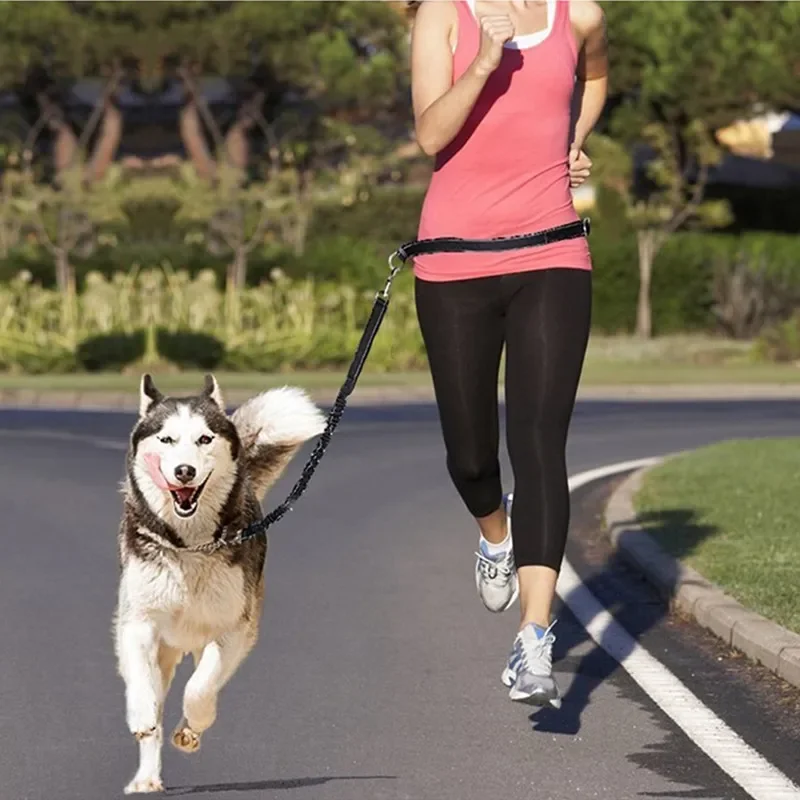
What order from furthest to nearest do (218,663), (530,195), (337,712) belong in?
(337,712), (530,195), (218,663)

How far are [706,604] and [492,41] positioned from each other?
13.0 ft

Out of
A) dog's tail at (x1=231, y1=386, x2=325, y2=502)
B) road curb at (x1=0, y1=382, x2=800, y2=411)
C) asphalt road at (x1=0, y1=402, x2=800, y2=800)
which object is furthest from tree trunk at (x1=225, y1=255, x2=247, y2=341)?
dog's tail at (x1=231, y1=386, x2=325, y2=502)

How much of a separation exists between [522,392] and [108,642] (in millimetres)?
3036

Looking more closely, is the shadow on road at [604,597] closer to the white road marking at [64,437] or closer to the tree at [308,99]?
the white road marking at [64,437]

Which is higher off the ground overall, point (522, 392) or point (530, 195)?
point (530, 195)

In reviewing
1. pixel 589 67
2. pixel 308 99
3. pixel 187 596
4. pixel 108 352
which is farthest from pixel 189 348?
pixel 187 596

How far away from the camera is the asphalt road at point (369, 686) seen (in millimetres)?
6660

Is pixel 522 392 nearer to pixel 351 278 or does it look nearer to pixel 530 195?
pixel 530 195

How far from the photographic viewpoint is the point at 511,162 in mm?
6887

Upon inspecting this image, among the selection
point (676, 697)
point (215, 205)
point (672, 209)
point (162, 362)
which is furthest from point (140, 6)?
point (672, 209)

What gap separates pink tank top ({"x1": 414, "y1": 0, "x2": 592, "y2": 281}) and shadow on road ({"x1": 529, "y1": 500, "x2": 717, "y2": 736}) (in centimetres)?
162

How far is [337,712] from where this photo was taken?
7.77 metres

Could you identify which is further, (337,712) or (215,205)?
(215,205)

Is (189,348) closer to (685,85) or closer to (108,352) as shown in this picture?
(108,352)
